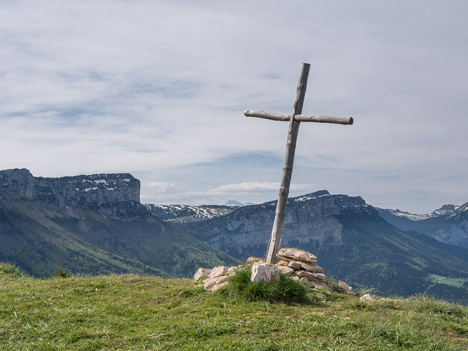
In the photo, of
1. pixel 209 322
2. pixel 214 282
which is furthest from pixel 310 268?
pixel 209 322

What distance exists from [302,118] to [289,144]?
1.41m

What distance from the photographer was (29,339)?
13539mm

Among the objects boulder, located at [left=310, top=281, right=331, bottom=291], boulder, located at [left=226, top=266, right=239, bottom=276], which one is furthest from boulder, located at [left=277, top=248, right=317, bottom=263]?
boulder, located at [left=226, top=266, right=239, bottom=276]

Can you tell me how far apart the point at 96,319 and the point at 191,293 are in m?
4.59

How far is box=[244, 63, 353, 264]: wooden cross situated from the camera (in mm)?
20188

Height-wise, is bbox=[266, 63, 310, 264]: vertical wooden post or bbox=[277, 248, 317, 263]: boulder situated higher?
bbox=[266, 63, 310, 264]: vertical wooden post

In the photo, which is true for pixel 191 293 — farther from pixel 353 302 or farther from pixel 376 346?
pixel 376 346

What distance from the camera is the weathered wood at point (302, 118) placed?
19.7 meters

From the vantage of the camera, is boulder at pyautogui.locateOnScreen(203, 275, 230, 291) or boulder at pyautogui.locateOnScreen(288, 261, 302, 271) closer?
boulder at pyautogui.locateOnScreen(203, 275, 230, 291)

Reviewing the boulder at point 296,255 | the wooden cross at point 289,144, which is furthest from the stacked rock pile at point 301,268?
the wooden cross at point 289,144

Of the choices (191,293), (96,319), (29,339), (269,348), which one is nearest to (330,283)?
(191,293)

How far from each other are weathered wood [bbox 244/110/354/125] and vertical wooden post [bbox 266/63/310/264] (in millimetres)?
388

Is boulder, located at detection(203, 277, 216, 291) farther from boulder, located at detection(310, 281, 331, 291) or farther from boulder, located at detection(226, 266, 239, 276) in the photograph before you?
boulder, located at detection(310, 281, 331, 291)

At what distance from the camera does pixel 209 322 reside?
46.0ft
